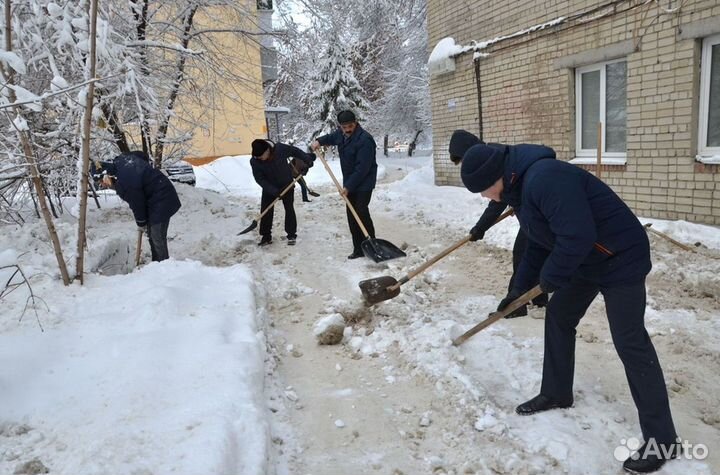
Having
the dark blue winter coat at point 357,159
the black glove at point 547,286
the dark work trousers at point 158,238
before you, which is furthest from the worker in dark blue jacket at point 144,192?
the black glove at point 547,286

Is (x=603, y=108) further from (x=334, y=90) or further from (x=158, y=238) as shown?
(x=334, y=90)

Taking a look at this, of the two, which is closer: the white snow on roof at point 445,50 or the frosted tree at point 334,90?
the white snow on roof at point 445,50

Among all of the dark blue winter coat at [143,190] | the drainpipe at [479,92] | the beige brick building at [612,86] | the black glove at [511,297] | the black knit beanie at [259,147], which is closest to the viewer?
the black glove at [511,297]

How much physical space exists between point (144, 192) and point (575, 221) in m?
4.82

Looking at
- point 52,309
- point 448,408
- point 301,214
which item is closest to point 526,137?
point 301,214

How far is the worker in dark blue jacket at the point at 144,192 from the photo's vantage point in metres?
5.42

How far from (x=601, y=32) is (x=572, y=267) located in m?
6.10

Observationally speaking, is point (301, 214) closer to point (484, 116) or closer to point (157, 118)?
point (157, 118)

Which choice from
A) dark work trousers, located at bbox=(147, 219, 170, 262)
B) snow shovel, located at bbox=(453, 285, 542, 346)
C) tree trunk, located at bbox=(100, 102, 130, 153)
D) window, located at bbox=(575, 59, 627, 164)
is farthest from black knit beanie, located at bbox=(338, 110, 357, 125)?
window, located at bbox=(575, 59, 627, 164)

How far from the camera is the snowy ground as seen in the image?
8.05 feet

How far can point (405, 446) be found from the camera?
270 cm

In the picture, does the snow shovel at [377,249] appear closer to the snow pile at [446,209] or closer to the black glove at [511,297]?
the snow pile at [446,209]

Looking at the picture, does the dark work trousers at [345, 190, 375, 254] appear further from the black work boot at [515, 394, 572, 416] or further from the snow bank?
the black work boot at [515, 394, 572, 416]

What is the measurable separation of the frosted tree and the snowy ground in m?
21.7
